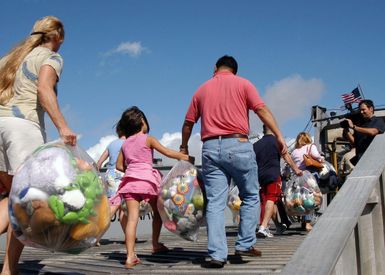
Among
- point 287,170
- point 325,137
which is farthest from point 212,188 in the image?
point 325,137

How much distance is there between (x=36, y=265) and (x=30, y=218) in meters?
2.29

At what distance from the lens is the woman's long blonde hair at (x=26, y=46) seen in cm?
391

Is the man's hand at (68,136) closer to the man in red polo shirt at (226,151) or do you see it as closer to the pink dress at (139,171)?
the man in red polo shirt at (226,151)

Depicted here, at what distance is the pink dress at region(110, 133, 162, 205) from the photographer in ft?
16.3

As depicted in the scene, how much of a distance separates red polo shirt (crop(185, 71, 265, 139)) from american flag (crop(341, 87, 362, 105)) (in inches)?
947

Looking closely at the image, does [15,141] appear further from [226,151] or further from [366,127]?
[366,127]

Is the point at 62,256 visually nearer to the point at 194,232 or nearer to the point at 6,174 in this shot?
the point at 194,232

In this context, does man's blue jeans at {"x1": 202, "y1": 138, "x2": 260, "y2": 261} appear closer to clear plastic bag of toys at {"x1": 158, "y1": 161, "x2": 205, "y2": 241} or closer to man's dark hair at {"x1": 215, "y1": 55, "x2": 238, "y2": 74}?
clear plastic bag of toys at {"x1": 158, "y1": 161, "x2": 205, "y2": 241}

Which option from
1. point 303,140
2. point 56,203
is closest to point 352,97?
point 303,140

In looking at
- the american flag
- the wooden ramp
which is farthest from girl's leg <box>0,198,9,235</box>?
the american flag

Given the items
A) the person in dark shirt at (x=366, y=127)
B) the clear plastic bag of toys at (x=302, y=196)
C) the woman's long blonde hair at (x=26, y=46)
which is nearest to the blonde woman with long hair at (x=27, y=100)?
the woman's long blonde hair at (x=26, y=46)

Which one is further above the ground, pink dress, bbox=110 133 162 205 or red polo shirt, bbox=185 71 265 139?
red polo shirt, bbox=185 71 265 139

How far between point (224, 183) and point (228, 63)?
113 cm

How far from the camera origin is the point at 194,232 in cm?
478
